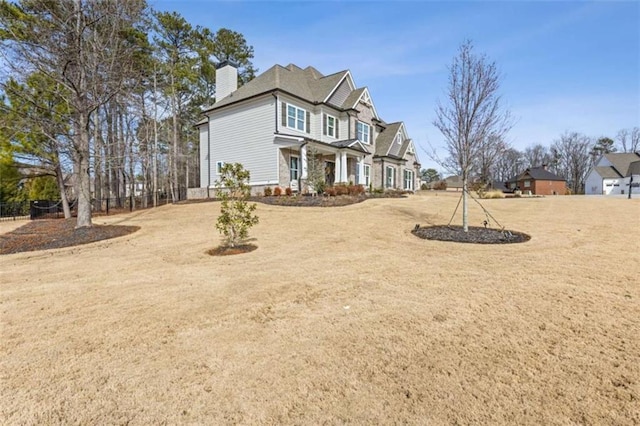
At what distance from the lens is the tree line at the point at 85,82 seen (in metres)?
10.1

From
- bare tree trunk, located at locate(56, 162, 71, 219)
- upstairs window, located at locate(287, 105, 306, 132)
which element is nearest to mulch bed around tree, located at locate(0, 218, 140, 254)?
bare tree trunk, located at locate(56, 162, 71, 219)

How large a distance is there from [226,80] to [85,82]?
42.6 ft

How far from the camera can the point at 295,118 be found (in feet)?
62.4

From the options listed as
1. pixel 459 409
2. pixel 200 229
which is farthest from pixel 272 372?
pixel 200 229

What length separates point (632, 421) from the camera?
184cm

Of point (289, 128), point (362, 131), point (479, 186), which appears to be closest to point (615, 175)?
point (479, 186)

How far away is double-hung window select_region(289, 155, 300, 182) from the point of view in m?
18.7

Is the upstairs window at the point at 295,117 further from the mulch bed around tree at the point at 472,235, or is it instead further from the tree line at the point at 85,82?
the mulch bed around tree at the point at 472,235

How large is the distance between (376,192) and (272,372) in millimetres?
17872

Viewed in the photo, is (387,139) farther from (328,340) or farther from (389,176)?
(328,340)

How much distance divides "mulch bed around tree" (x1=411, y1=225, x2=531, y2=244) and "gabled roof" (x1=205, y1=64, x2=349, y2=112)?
13213mm

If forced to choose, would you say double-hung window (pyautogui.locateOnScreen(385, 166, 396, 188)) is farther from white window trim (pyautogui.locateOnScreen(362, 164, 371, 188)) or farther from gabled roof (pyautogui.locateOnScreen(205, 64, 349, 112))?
gabled roof (pyautogui.locateOnScreen(205, 64, 349, 112))

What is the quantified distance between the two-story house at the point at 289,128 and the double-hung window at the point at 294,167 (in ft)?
0.19

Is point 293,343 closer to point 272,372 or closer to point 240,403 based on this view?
point 272,372
